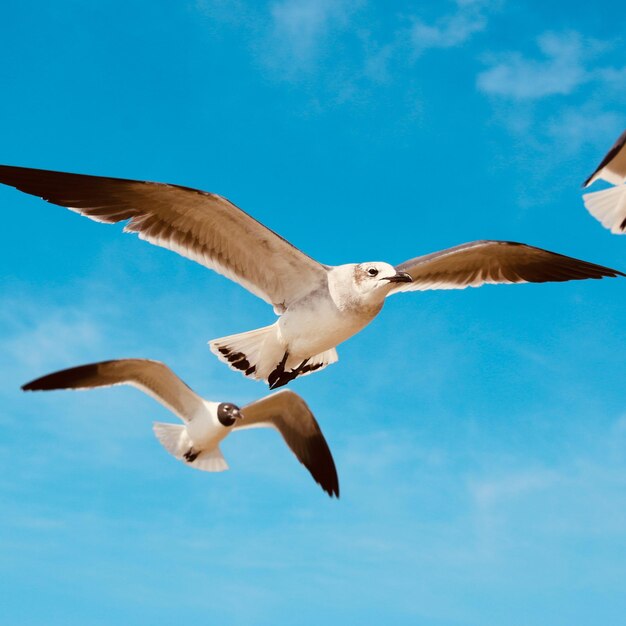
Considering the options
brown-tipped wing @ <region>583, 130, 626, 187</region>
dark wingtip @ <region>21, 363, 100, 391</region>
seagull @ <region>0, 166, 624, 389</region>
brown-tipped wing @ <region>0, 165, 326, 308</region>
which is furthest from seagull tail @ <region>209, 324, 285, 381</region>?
brown-tipped wing @ <region>583, 130, 626, 187</region>

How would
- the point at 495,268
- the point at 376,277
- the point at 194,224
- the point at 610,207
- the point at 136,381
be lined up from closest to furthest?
the point at 376,277
the point at 194,224
the point at 495,268
the point at 136,381
the point at 610,207

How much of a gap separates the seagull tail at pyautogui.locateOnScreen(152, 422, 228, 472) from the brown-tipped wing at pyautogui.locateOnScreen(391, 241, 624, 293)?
3563mm

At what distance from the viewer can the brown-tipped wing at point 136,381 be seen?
24.3 ft

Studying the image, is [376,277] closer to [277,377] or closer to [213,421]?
[277,377]

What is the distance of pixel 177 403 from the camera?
9.93 meters

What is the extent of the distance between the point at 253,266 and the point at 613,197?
4.68m

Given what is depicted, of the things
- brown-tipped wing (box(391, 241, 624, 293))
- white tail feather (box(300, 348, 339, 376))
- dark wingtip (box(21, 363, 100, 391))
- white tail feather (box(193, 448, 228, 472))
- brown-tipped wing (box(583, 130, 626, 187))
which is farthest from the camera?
white tail feather (box(193, 448, 228, 472))

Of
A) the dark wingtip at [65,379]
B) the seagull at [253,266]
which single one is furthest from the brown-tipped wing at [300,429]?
the seagull at [253,266]

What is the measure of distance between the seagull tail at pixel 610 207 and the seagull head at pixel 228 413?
4380 mm

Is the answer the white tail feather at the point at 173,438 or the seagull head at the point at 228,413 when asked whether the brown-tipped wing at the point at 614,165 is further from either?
the white tail feather at the point at 173,438

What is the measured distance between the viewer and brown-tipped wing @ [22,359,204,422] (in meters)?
7.39

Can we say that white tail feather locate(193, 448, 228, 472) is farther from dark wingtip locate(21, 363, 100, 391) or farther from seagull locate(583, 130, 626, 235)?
seagull locate(583, 130, 626, 235)

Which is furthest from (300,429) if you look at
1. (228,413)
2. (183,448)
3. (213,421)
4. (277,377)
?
(277,377)

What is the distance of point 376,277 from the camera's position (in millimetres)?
6562
